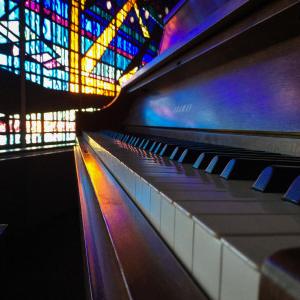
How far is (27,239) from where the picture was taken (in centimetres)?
464

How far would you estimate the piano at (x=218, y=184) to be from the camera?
371 millimetres

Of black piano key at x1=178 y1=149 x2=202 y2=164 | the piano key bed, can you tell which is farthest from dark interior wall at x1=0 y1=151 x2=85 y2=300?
the piano key bed

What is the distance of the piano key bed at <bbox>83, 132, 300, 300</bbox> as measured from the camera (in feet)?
1.12

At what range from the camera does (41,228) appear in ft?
17.1

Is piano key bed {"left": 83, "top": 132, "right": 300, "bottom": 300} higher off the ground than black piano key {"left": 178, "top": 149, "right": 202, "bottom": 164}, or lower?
lower

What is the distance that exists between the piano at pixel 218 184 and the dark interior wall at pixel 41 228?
6.01 ft

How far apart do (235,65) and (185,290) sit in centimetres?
132

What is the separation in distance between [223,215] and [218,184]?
0.25 meters

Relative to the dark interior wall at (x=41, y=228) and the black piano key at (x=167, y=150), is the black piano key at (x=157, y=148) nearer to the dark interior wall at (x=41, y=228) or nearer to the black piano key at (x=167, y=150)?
the black piano key at (x=167, y=150)

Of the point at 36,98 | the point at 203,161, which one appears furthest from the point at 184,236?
the point at 36,98

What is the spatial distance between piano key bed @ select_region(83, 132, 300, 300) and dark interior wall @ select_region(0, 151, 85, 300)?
8.29 ft

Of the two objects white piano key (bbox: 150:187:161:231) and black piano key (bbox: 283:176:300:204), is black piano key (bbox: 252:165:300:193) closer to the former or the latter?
black piano key (bbox: 283:176:300:204)

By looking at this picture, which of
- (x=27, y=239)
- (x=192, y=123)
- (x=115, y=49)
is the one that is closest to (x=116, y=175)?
(x=192, y=123)

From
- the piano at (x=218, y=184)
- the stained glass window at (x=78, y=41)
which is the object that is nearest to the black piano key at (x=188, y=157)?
the piano at (x=218, y=184)
